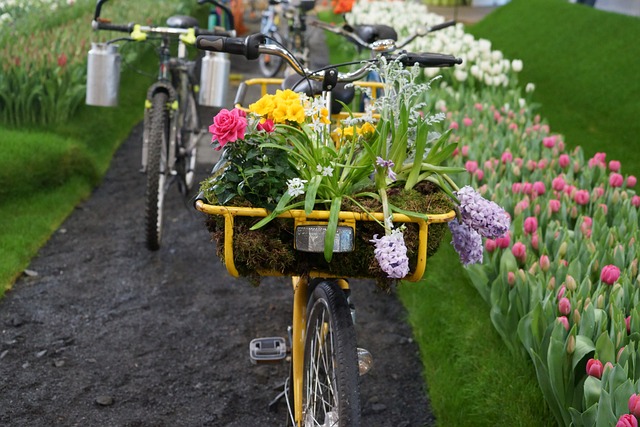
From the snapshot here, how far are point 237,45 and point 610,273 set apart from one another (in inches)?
63.9

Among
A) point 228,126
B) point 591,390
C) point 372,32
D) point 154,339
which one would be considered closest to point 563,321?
point 591,390

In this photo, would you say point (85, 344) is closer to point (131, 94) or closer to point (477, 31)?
point (131, 94)

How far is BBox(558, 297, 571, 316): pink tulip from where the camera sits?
309 cm

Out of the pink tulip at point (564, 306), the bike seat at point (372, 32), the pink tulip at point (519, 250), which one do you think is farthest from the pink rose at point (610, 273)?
the bike seat at point (372, 32)

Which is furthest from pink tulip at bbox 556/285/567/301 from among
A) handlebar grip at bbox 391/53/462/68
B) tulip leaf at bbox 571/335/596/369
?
handlebar grip at bbox 391/53/462/68

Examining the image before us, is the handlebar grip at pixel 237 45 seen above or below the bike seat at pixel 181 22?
above

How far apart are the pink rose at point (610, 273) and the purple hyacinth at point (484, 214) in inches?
40.3

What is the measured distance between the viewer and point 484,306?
14.3 feet

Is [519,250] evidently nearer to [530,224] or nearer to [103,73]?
[530,224]

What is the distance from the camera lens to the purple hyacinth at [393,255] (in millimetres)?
2248

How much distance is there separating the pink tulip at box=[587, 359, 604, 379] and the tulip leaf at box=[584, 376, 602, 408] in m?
0.03

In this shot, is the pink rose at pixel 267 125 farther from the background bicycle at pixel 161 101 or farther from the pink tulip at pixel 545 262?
the background bicycle at pixel 161 101

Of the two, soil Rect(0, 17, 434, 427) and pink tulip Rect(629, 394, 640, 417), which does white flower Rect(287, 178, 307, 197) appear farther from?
soil Rect(0, 17, 434, 427)

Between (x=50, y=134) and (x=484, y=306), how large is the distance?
4.05 m
